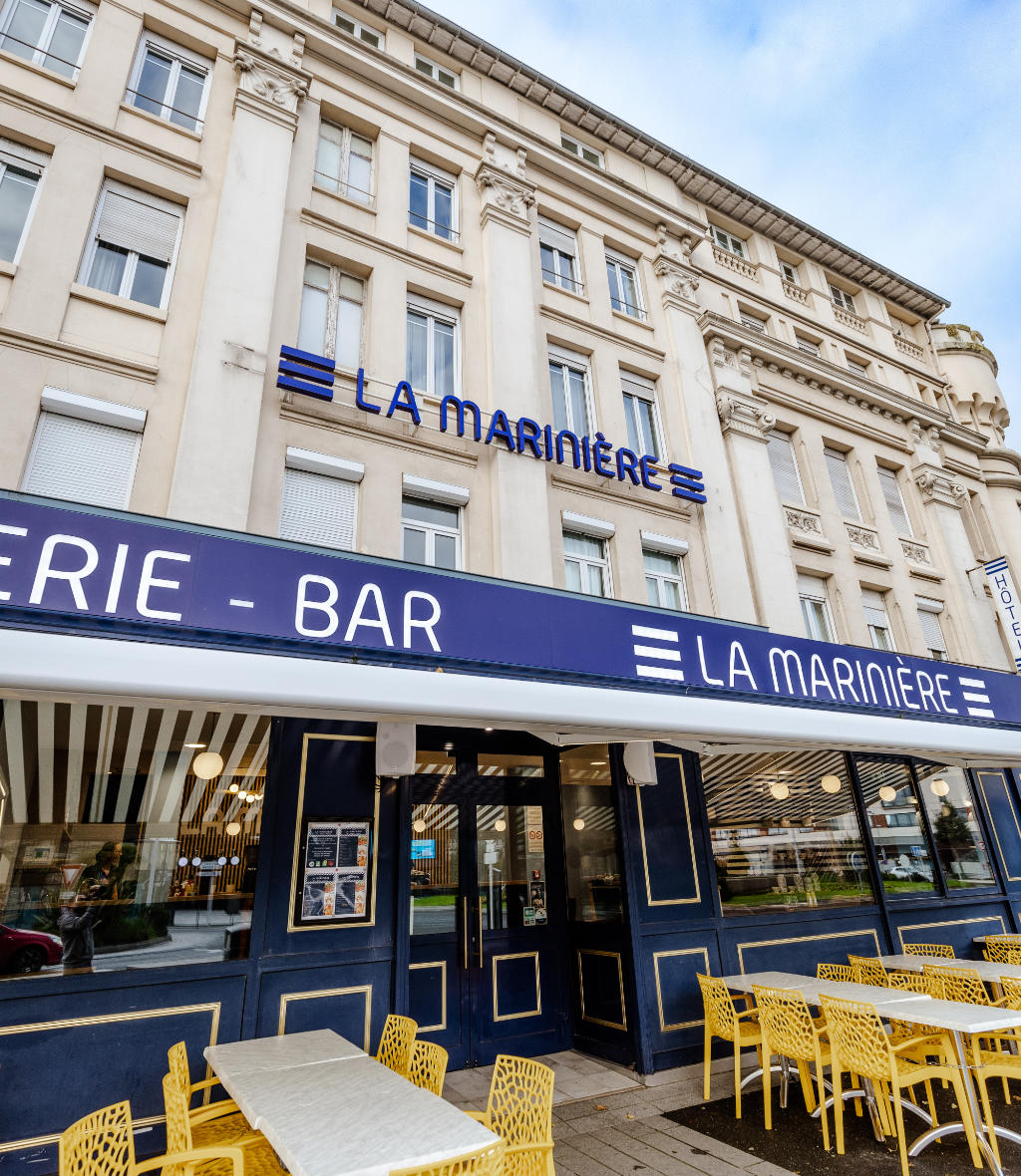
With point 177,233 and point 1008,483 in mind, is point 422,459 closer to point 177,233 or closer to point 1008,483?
point 177,233

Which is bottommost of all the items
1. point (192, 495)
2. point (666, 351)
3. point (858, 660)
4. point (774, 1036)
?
point (774, 1036)

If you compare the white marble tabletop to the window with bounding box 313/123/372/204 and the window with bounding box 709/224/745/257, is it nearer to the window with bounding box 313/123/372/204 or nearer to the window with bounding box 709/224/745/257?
the window with bounding box 313/123/372/204

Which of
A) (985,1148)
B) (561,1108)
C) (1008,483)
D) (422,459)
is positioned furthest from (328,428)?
(1008,483)

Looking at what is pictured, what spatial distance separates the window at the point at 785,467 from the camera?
39.3 feet

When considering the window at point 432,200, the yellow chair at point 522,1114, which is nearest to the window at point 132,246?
the window at point 432,200

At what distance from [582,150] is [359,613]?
477 inches

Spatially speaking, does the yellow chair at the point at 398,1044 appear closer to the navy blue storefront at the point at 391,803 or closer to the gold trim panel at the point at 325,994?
the gold trim panel at the point at 325,994

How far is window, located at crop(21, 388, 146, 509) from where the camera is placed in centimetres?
627

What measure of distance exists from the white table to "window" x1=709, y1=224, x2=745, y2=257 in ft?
50.4

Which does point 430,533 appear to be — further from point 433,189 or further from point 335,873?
point 433,189

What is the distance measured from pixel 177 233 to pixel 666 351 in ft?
24.9

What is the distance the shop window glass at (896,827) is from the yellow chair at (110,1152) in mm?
8857

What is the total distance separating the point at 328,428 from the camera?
25.1ft

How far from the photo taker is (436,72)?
36.2 feet
